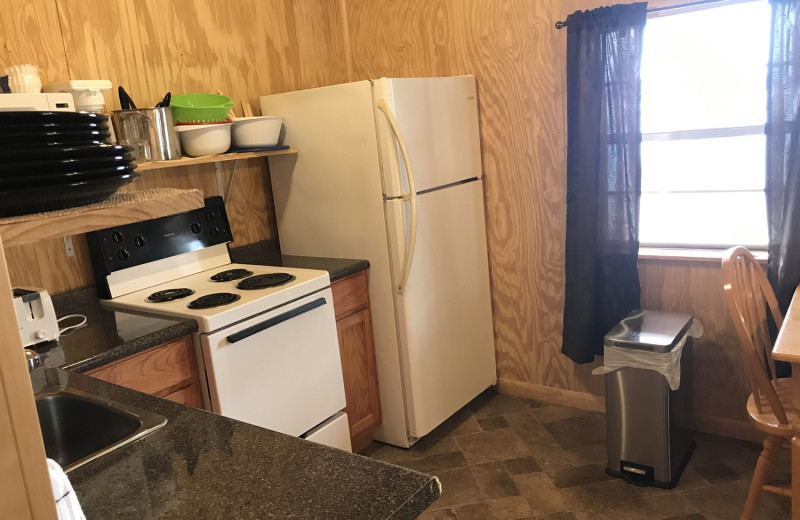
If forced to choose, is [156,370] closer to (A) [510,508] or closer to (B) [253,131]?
(B) [253,131]

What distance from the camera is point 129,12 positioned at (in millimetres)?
2607

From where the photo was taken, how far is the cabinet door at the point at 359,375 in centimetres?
283

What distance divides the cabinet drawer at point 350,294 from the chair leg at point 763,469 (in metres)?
1.61

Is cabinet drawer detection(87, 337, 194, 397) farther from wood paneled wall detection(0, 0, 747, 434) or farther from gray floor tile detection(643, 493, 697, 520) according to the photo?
gray floor tile detection(643, 493, 697, 520)

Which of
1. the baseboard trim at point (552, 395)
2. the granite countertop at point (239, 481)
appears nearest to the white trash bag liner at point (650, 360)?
the baseboard trim at point (552, 395)

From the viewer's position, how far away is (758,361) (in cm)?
197

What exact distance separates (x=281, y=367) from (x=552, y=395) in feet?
5.02

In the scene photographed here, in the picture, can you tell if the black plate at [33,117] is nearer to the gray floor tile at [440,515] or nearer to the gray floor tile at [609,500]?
the gray floor tile at [440,515]

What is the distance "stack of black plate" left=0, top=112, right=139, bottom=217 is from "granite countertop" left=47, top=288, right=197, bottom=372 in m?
1.33

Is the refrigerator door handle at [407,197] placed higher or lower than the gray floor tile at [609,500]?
higher

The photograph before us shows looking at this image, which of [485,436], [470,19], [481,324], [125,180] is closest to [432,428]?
[485,436]

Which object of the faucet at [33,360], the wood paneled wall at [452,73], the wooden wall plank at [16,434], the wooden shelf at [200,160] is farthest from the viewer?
the wood paneled wall at [452,73]

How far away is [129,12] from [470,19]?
1511mm

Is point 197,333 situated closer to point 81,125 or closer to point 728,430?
point 81,125
